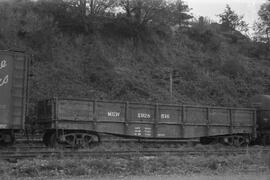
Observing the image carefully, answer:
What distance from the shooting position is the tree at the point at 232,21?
55763 mm

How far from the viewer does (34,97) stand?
91.4 feet

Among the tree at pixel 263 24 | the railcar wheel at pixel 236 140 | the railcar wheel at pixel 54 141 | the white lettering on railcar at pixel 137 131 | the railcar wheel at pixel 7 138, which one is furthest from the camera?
the tree at pixel 263 24

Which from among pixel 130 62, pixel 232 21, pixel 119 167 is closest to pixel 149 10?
pixel 130 62

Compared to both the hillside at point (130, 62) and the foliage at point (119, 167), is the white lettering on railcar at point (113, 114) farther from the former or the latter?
the hillside at point (130, 62)

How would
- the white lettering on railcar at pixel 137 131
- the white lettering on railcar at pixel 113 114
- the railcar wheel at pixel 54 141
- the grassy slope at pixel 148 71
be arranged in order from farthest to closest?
the grassy slope at pixel 148 71 → the white lettering on railcar at pixel 137 131 → the white lettering on railcar at pixel 113 114 → the railcar wheel at pixel 54 141

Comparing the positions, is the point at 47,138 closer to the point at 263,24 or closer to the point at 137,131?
the point at 137,131

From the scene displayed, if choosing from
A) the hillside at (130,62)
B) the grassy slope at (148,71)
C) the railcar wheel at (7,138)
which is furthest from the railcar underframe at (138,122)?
the grassy slope at (148,71)

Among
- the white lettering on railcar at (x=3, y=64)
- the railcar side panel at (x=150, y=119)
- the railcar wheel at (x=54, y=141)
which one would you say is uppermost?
the white lettering on railcar at (x=3, y=64)

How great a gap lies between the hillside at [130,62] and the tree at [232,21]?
27.1 ft

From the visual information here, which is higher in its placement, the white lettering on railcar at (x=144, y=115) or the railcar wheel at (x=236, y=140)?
the white lettering on railcar at (x=144, y=115)

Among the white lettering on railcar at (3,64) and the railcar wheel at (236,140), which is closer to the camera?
the white lettering on railcar at (3,64)

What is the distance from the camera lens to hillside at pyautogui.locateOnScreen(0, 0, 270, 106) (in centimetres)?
3200

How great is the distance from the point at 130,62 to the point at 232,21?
78.2 feet

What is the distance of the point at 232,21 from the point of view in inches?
2223
